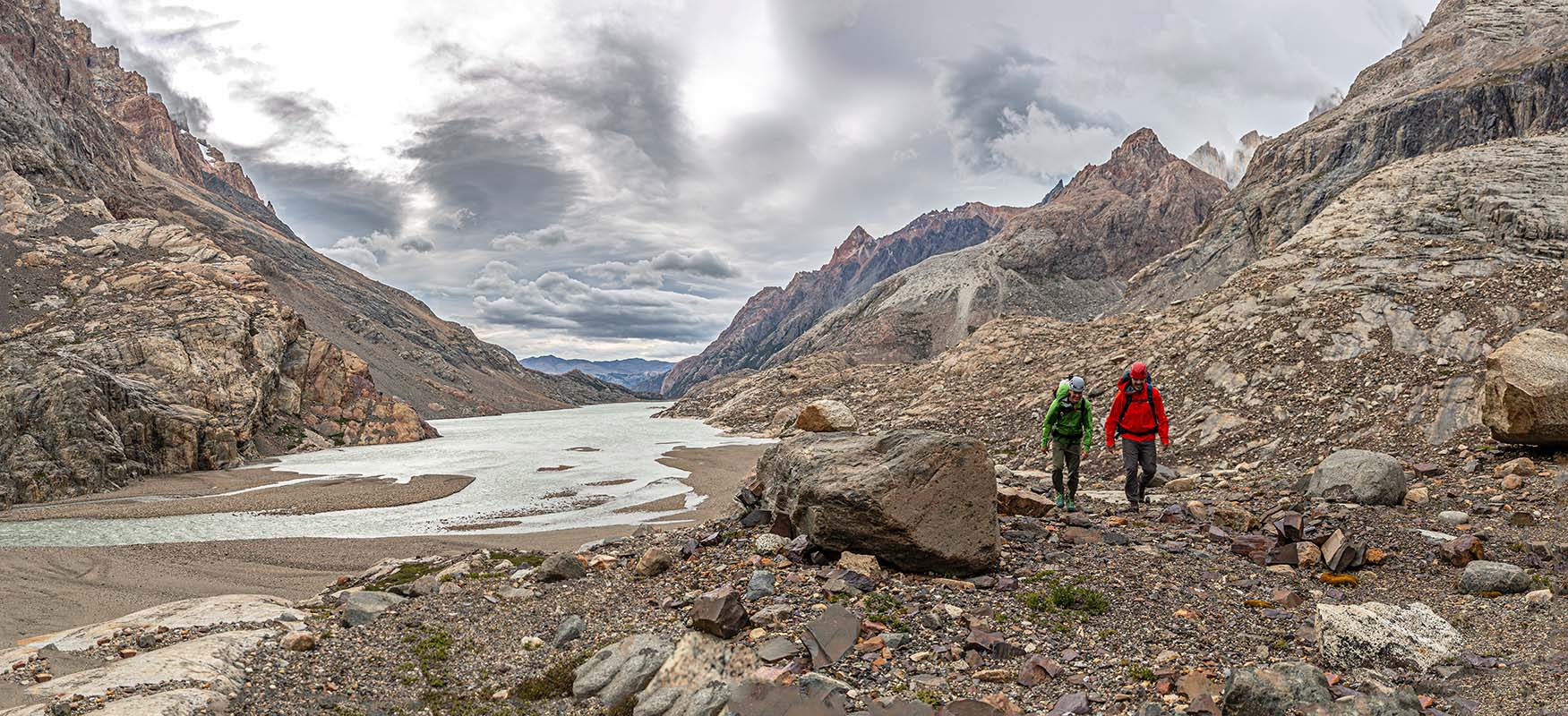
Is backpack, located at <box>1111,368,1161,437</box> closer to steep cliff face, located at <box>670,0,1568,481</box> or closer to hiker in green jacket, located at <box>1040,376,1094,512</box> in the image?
hiker in green jacket, located at <box>1040,376,1094,512</box>

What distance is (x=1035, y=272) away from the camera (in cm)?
16612

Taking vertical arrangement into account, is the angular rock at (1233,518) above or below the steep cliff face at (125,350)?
below

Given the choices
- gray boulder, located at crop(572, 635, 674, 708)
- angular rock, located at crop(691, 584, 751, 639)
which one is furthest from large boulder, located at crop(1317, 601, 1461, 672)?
gray boulder, located at crop(572, 635, 674, 708)

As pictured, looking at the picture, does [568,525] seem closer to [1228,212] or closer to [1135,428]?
[1135,428]

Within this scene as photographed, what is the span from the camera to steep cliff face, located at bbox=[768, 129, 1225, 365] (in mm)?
150000

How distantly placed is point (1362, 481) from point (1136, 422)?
3.79 metres

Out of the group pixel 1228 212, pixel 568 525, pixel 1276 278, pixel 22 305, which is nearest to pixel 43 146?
pixel 22 305

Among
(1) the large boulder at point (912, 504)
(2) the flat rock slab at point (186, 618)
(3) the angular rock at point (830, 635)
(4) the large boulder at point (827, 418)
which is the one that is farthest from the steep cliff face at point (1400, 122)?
(2) the flat rock slab at point (186, 618)

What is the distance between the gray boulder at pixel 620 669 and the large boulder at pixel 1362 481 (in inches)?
469

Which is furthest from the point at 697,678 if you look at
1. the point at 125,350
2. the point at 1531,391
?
the point at 125,350

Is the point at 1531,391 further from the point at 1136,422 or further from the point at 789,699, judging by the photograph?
the point at 789,699

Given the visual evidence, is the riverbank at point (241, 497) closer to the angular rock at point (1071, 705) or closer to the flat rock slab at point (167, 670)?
the flat rock slab at point (167, 670)

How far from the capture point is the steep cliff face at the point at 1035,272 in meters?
150

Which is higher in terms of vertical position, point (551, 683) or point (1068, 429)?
point (1068, 429)
